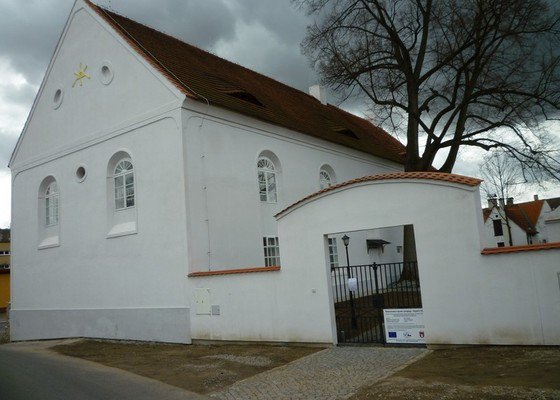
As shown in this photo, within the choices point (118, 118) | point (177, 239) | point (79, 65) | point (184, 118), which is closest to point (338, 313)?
point (177, 239)

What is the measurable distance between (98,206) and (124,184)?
50.5 inches

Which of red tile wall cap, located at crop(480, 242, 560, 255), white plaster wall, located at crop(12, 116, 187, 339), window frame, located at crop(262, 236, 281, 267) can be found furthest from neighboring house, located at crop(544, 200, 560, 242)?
red tile wall cap, located at crop(480, 242, 560, 255)

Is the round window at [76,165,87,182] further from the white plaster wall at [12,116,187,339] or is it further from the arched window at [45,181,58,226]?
the arched window at [45,181,58,226]

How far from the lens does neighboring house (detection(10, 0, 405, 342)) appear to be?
14906mm

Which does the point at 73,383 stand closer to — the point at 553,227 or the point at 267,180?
the point at 267,180

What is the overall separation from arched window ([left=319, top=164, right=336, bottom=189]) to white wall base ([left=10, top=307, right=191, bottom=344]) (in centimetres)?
920

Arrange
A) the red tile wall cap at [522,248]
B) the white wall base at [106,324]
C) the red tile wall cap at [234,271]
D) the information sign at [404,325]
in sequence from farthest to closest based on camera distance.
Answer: the white wall base at [106,324], the red tile wall cap at [234,271], the information sign at [404,325], the red tile wall cap at [522,248]

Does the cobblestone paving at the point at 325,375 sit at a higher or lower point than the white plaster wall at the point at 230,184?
lower

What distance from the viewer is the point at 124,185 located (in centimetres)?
1691

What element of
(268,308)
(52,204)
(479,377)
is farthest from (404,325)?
(52,204)

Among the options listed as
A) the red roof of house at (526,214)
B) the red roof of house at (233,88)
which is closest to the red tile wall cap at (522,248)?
the red roof of house at (233,88)

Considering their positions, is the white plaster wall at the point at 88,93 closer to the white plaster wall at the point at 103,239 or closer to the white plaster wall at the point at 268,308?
the white plaster wall at the point at 103,239

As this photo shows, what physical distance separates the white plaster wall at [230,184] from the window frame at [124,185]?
101 inches

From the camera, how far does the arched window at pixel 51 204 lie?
2008cm
